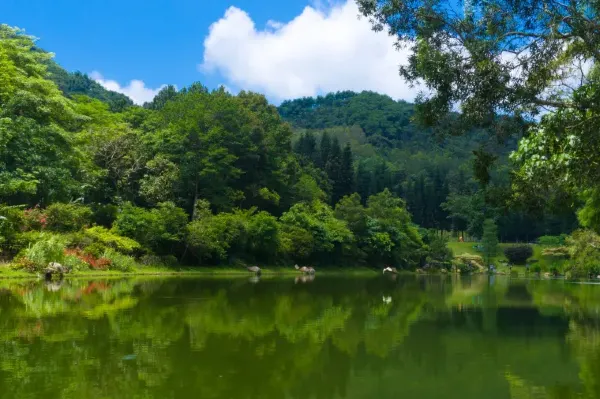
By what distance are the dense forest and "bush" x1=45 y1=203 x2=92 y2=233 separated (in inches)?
2.6

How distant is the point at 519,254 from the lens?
75.3 metres

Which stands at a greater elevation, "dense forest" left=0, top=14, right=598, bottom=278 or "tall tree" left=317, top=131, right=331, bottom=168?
"tall tree" left=317, top=131, right=331, bottom=168

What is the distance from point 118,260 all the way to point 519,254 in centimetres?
6238

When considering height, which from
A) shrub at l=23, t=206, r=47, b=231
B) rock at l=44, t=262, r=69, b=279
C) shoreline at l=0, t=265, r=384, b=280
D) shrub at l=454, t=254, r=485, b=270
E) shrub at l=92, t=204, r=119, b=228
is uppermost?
shrub at l=92, t=204, r=119, b=228

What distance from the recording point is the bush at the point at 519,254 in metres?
75.2

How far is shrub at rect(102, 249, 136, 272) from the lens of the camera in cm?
2752

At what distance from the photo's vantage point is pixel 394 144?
147500mm

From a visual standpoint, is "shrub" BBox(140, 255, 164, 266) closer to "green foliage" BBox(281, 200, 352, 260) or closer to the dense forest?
the dense forest

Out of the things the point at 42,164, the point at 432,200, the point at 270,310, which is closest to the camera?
the point at 270,310

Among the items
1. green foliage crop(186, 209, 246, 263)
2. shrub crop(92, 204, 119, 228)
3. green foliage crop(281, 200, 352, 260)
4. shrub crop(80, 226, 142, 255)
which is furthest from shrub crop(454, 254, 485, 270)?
shrub crop(80, 226, 142, 255)

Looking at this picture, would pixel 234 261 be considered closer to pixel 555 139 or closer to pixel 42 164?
pixel 42 164

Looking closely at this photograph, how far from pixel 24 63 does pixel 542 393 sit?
108 ft

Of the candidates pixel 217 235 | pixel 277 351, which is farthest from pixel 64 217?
pixel 277 351

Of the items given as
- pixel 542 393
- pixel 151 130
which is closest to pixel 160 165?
pixel 151 130
